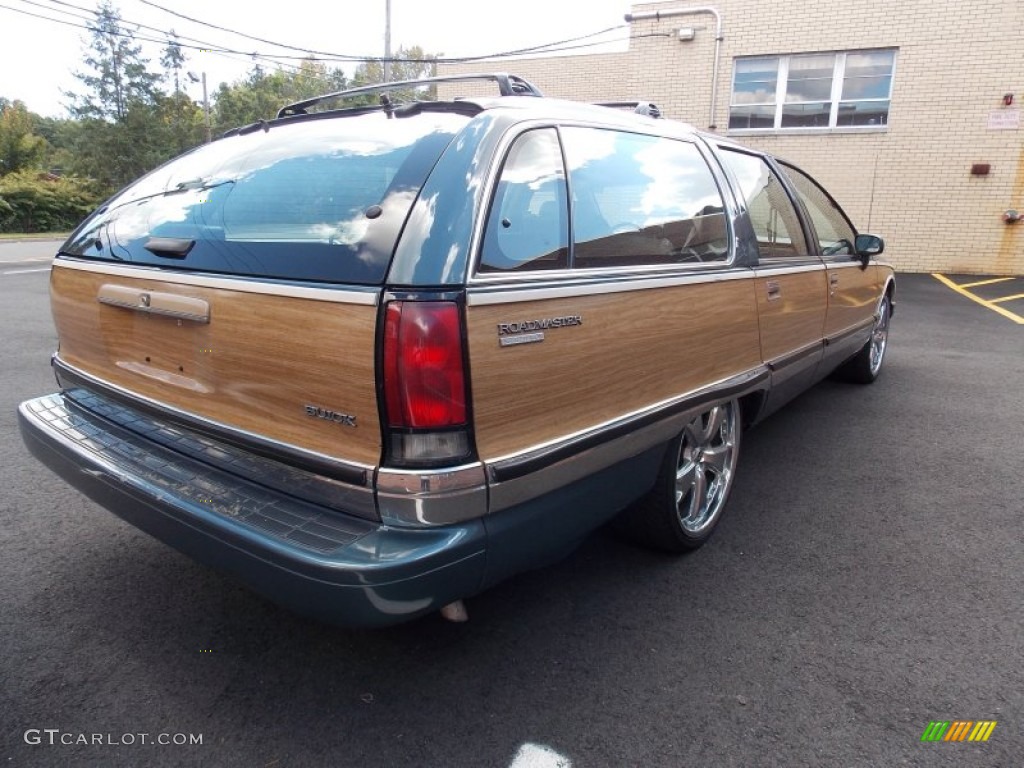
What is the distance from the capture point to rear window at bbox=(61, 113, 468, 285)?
74.7 inches

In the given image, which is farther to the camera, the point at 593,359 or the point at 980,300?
the point at 980,300

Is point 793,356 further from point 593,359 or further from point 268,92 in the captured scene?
point 268,92

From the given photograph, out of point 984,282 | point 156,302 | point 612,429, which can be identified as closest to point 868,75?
point 984,282

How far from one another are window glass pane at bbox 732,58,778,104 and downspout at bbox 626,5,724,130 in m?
0.38

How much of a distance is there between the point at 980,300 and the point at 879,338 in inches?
234

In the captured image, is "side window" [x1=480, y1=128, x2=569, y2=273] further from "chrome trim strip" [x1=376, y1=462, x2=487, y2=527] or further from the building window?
the building window

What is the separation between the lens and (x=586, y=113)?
253 cm

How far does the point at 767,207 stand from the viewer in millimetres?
3645

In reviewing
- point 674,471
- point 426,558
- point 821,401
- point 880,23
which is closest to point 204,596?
point 426,558

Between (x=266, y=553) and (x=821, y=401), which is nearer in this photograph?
(x=266, y=553)

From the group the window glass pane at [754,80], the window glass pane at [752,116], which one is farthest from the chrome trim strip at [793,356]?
the window glass pane at [754,80]

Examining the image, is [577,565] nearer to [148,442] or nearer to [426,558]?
[426,558]

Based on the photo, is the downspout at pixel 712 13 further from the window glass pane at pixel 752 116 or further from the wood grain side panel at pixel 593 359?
the wood grain side panel at pixel 593 359

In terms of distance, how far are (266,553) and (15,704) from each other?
1.02 metres
